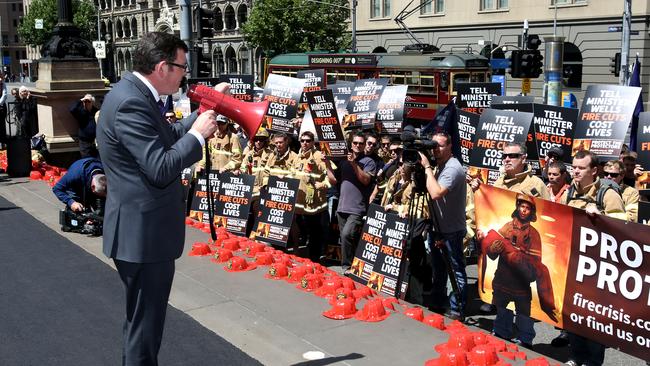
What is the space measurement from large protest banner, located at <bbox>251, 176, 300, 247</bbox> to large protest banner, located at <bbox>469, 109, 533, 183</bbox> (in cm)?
231

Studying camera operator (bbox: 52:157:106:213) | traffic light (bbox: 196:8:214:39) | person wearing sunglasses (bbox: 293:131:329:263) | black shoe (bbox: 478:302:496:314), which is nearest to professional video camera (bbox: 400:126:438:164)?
black shoe (bbox: 478:302:496:314)

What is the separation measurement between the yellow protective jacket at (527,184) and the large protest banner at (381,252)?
1.13 meters

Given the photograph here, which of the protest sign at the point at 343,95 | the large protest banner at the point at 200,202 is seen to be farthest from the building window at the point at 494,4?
the large protest banner at the point at 200,202

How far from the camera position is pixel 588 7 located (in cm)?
3294

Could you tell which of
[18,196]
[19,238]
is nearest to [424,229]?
[19,238]

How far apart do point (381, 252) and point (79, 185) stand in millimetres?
3693

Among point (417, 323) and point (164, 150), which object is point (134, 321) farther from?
point (417, 323)

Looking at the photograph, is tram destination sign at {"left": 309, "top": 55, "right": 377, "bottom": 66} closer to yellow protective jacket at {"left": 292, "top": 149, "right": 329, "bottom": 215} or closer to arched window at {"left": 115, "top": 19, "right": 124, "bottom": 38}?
yellow protective jacket at {"left": 292, "top": 149, "right": 329, "bottom": 215}

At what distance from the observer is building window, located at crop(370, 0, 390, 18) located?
44.8 metres

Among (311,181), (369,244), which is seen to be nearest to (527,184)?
(369,244)

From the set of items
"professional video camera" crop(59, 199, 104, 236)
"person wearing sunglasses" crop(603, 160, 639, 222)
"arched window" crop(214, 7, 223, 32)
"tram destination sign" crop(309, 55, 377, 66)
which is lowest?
"professional video camera" crop(59, 199, 104, 236)

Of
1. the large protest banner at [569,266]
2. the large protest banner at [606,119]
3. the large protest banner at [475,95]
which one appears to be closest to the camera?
the large protest banner at [569,266]

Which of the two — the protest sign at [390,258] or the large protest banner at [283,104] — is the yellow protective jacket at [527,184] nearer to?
the protest sign at [390,258]

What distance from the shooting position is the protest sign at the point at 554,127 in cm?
874
